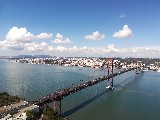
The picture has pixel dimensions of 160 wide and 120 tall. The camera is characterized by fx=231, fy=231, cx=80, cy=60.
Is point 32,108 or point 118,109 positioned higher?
point 32,108

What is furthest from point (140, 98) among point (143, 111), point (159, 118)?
point (159, 118)

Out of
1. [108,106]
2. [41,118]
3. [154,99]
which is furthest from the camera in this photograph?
[154,99]

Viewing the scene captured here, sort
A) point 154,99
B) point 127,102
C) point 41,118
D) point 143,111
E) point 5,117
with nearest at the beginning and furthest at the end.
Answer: point 5,117, point 41,118, point 143,111, point 127,102, point 154,99

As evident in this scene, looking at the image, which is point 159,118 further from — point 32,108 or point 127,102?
point 32,108

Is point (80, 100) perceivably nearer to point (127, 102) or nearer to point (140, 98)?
point (127, 102)

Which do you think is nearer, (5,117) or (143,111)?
(5,117)

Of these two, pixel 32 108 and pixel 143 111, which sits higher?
pixel 32 108

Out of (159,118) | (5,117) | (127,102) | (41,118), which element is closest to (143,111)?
(159,118)

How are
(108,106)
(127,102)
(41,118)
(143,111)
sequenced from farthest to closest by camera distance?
(127,102)
(108,106)
(143,111)
(41,118)

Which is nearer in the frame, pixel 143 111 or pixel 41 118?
pixel 41 118
